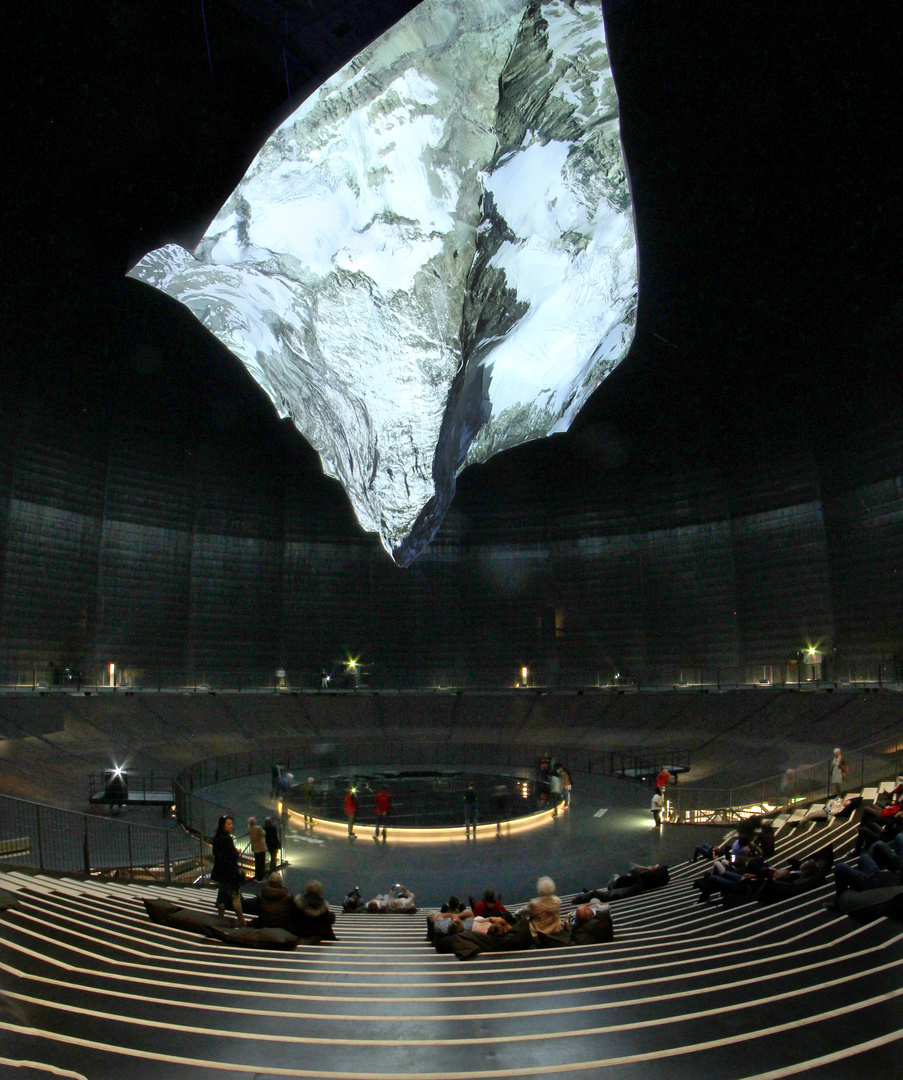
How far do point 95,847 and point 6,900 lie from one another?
8.32 meters

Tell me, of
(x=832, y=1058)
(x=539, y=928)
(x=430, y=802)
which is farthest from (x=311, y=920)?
(x=430, y=802)

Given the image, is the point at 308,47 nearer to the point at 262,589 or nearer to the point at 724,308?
the point at 724,308

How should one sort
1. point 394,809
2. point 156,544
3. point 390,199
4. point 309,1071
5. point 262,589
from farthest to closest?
point 262,589, point 156,544, point 394,809, point 390,199, point 309,1071

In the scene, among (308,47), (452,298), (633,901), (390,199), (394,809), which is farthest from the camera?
(394,809)

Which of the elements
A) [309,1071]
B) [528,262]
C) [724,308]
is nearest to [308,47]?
[528,262]

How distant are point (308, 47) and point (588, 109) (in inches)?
360

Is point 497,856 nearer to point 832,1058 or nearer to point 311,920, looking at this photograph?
point 311,920

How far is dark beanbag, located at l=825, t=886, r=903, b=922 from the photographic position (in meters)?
5.75

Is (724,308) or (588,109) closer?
(588,109)

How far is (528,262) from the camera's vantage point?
791 cm

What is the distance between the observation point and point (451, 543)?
43.2 m

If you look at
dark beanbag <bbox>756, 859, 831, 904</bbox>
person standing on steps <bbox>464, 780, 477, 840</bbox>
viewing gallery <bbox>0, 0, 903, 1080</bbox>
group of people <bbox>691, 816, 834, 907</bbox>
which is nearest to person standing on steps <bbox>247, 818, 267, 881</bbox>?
viewing gallery <bbox>0, 0, 903, 1080</bbox>

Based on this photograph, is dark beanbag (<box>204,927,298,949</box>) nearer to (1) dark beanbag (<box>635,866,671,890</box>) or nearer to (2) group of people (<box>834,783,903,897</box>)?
(2) group of people (<box>834,783,903,897</box>)

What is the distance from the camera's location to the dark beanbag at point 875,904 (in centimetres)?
575
